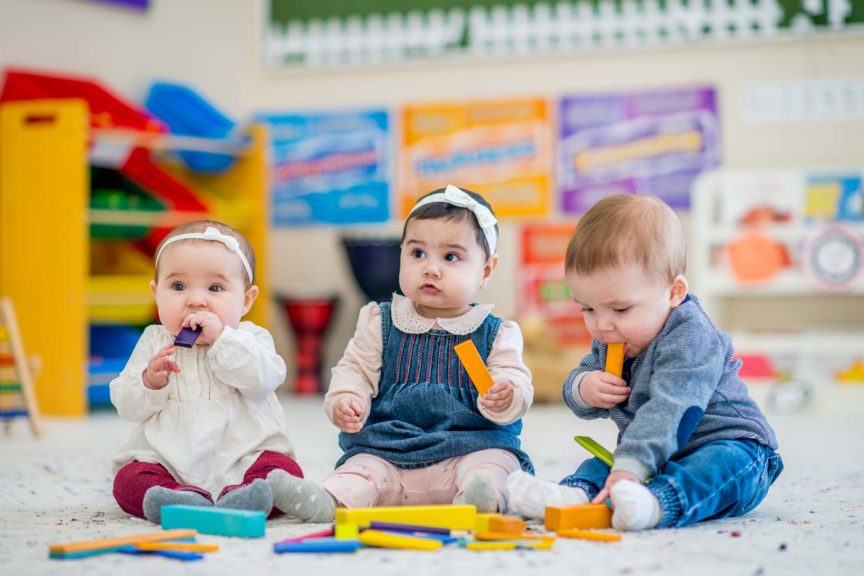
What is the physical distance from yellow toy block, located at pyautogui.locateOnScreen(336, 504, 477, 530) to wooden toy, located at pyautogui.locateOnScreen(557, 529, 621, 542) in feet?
0.35

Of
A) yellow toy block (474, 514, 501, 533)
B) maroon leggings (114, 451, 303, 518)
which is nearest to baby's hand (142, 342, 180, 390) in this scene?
maroon leggings (114, 451, 303, 518)

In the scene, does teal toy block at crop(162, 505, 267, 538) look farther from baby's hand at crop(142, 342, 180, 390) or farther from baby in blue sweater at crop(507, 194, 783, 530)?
baby in blue sweater at crop(507, 194, 783, 530)

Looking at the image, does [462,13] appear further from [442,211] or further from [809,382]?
[442,211]

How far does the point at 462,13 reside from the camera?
12.9 ft

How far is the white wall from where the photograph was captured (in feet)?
11.9

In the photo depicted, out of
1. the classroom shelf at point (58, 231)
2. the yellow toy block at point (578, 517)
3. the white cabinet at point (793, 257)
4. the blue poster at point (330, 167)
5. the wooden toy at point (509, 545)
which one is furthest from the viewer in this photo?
the blue poster at point (330, 167)

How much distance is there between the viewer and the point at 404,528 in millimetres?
1303

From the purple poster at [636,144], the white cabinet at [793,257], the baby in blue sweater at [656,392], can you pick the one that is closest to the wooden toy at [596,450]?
the baby in blue sweater at [656,392]

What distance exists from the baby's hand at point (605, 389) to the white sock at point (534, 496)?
13 centimetres

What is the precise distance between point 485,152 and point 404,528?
2.79m

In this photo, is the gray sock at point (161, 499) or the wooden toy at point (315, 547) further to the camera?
the gray sock at point (161, 499)

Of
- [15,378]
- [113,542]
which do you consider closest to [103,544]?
[113,542]

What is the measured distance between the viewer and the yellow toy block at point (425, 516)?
4.31 feet

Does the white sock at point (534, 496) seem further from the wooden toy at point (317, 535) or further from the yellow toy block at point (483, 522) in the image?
the wooden toy at point (317, 535)
